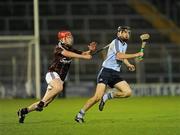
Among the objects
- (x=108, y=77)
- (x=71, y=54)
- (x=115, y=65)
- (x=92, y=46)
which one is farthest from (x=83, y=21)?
(x=71, y=54)

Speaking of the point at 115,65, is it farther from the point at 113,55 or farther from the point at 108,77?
the point at 108,77

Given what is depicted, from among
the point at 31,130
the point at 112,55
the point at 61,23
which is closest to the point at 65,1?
the point at 61,23

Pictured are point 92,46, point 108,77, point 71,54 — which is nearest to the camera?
point 71,54

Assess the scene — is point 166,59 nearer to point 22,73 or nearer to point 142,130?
point 22,73

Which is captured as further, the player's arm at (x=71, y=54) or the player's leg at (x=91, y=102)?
the player's leg at (x=91, y=102)

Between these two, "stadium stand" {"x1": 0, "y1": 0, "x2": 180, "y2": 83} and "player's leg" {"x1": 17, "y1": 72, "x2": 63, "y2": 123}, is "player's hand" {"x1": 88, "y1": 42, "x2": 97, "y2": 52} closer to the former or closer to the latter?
"player's leg" {"x1": 17, "y1": 72, "x2": 63, "y2": 123}

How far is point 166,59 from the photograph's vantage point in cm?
3111

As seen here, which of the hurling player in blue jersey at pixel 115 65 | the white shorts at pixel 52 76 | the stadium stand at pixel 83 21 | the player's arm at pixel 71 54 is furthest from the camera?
the stadium stand at pixel 83 21

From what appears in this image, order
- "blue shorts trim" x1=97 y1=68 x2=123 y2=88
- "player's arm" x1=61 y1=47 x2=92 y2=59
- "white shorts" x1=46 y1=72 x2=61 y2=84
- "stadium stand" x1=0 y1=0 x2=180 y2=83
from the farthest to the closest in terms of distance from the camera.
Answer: "stadium stand" x1=0 y1=0 x2=180 y2=83 < "blue shorts trim" x1=97 y1=68 x2=123 y2=88 < "white shorts" x1=46 y1=72 x2=61 y2=84 < "player's arm" x1=61 y1=47 x2=92 y2=59

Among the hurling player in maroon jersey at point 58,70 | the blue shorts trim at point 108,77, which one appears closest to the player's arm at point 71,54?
the hurling player in maroon jersey at point 58,70

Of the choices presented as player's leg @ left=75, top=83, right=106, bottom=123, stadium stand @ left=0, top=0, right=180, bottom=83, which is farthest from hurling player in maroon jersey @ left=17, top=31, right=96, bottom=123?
stadium stand @ left=0, top=0, right=180, bottom=83

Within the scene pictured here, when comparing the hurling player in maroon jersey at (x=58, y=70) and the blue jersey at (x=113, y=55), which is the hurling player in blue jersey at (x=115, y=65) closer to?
the blue jersey at (x=113, y=55)

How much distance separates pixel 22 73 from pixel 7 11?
320 inches

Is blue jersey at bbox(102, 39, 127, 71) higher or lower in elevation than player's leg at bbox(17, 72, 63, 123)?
higher
